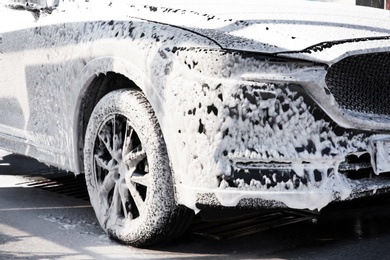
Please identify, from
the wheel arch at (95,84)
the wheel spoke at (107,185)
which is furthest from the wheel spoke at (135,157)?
the wheel arch at (95,84)

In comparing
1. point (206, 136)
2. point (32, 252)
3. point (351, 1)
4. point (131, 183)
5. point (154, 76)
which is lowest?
point (32, 252)

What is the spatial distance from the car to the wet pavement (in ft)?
0.62

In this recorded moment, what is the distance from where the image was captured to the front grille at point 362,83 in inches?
138

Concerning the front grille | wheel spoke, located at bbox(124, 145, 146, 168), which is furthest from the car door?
the front grille

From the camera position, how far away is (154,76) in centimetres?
359

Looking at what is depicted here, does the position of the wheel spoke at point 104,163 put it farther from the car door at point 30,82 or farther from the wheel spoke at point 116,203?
the car door at point 30,82

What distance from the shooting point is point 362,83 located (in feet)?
11.8

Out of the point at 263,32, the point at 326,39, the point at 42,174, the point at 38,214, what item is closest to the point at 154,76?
the point at 263,32

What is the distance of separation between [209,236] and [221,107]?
3.62 ft

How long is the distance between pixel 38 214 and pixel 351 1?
5.71 meters

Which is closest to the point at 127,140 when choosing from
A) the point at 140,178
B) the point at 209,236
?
the point at 140,178

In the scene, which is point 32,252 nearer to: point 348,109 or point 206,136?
point 206,136

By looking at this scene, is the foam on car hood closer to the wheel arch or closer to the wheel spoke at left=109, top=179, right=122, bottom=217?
the wheel arch

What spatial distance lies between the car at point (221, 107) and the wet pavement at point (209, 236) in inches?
7.5
